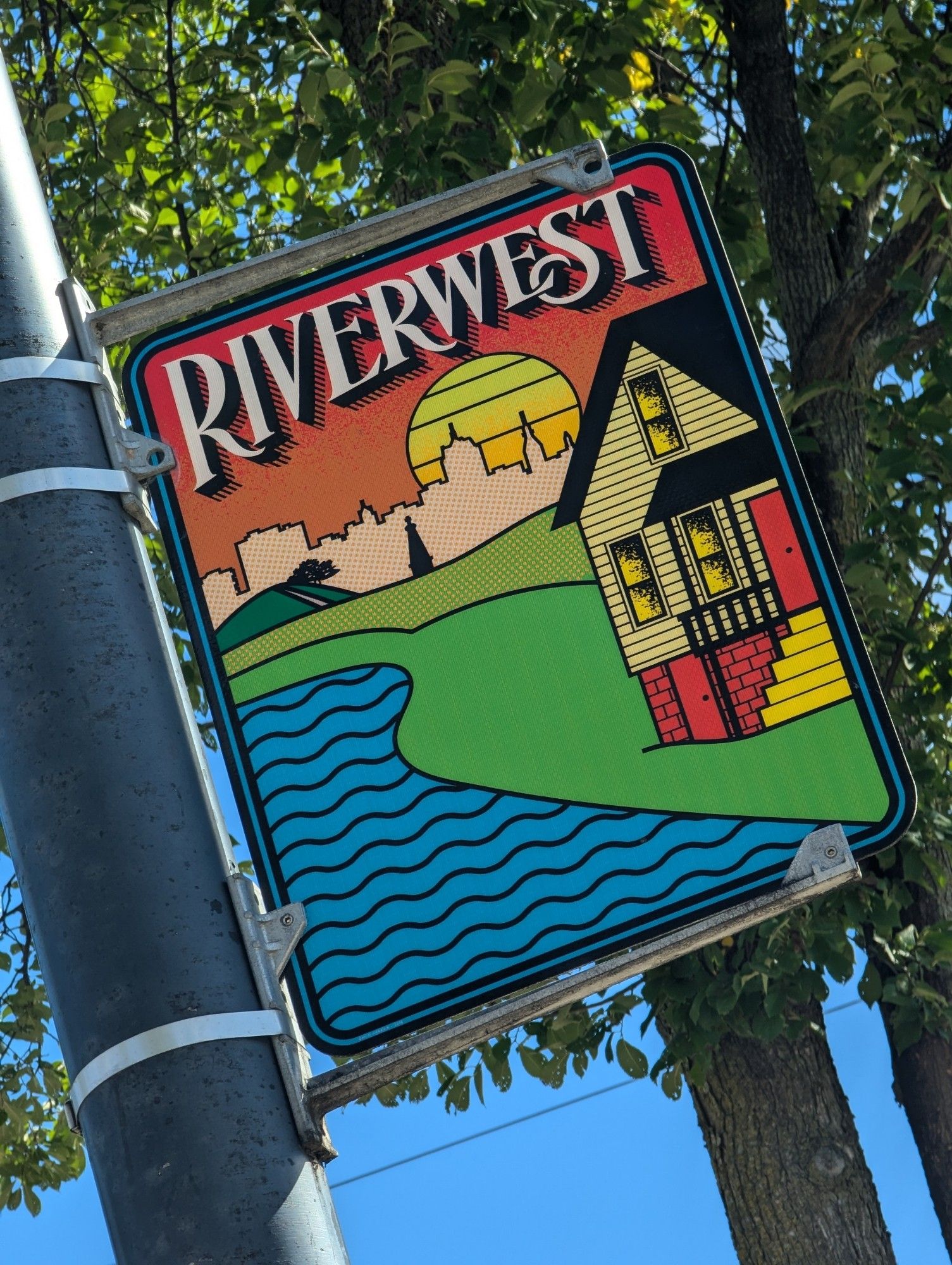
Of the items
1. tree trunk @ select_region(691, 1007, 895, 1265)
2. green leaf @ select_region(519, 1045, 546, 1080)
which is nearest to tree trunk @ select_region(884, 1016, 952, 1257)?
tree trunk @ select_region(691, 1007, 895, 1265)

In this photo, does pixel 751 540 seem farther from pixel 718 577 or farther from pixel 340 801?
pixel 340 801

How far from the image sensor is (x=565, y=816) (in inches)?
66.9

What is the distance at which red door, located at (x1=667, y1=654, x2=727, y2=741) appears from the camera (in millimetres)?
1712

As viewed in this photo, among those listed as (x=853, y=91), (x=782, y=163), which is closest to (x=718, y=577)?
(x=853, y=91)

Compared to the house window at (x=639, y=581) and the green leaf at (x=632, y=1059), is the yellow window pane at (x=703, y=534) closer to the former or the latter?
the house window at (x=639, y=581)

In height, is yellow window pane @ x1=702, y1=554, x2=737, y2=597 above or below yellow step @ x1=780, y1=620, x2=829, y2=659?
above


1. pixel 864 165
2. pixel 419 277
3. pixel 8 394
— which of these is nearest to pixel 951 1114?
pixel 864 165

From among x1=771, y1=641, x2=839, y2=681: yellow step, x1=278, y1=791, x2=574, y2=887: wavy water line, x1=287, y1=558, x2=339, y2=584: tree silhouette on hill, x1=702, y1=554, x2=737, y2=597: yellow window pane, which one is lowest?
x1=278, y1=791, x2=574, y2=887: wavy water line

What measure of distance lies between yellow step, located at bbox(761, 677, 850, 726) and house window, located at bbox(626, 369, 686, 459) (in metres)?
0.35

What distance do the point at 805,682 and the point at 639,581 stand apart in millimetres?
237

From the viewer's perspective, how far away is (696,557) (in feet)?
5.78

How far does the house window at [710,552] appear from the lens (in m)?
1.75

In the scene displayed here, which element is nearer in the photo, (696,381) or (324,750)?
(324,750)

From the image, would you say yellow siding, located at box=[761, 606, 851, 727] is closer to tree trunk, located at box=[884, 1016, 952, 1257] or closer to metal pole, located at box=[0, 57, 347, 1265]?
metal pole, located at box=[0, 57, 347, 1265]
